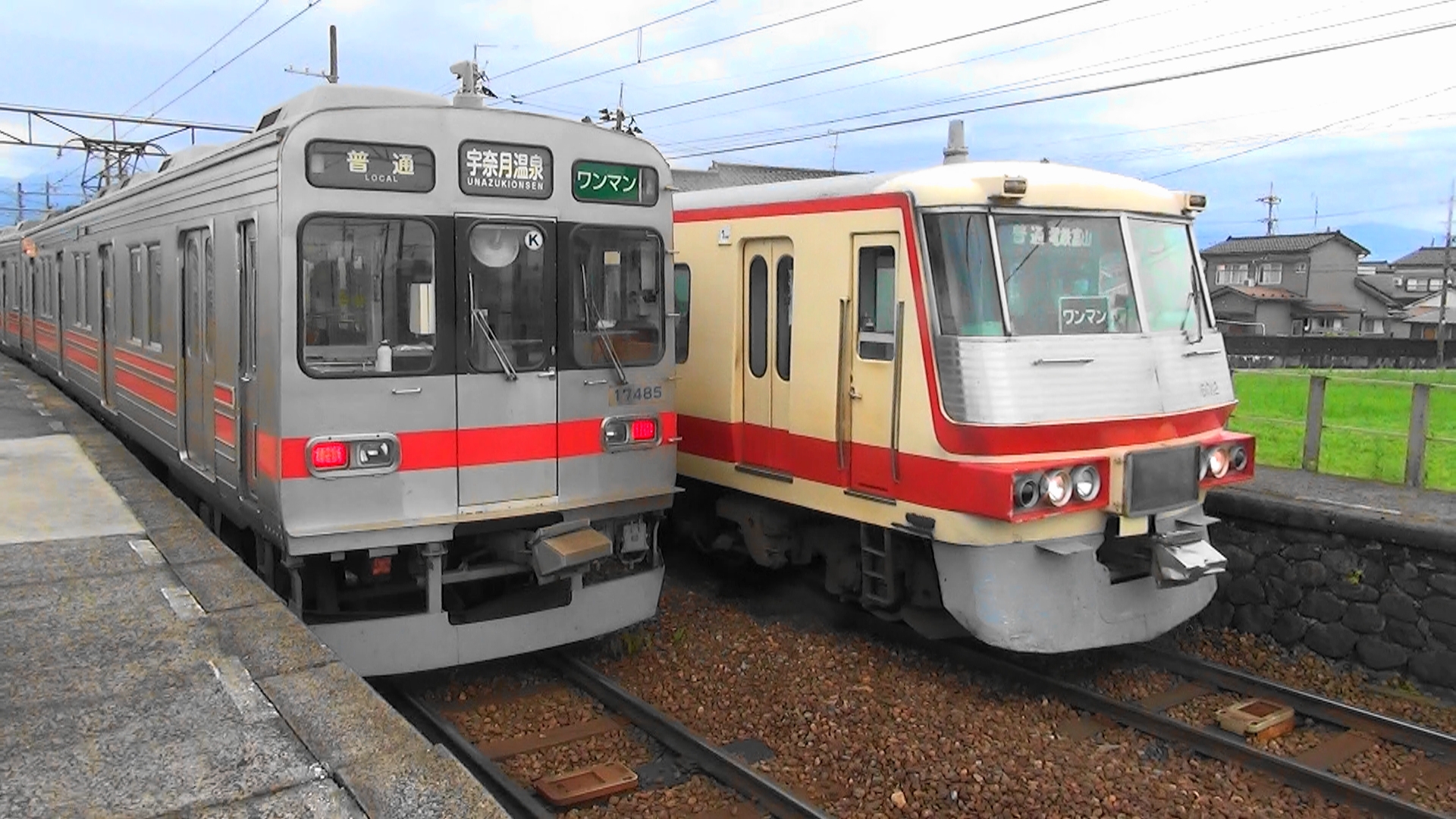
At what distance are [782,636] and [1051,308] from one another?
288 centimetres

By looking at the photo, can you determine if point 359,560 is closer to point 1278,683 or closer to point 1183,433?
point 1183,433

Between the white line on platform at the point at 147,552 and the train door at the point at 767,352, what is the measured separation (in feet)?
12.7

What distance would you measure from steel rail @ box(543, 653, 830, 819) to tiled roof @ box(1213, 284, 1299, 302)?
160ft

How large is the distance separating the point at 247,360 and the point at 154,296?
10.4 feet

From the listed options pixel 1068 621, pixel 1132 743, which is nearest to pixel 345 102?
pixel 1068 621

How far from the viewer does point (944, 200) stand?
6.75 metres

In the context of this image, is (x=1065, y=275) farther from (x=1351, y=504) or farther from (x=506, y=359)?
(x=506, y=359)

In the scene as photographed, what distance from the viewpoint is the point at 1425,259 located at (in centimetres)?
7325

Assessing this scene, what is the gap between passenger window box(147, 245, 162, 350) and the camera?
8766 millimetres

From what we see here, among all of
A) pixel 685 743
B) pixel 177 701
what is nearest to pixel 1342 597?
pixel 685 743

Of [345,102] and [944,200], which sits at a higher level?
[345,102]

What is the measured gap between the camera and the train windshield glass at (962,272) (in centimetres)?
671

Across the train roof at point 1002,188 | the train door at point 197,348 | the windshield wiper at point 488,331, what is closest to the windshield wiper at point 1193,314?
the train roof at point 1002,188

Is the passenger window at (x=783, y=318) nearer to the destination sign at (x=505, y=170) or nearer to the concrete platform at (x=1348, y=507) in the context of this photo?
the destination sign at (x=505, y=170)
